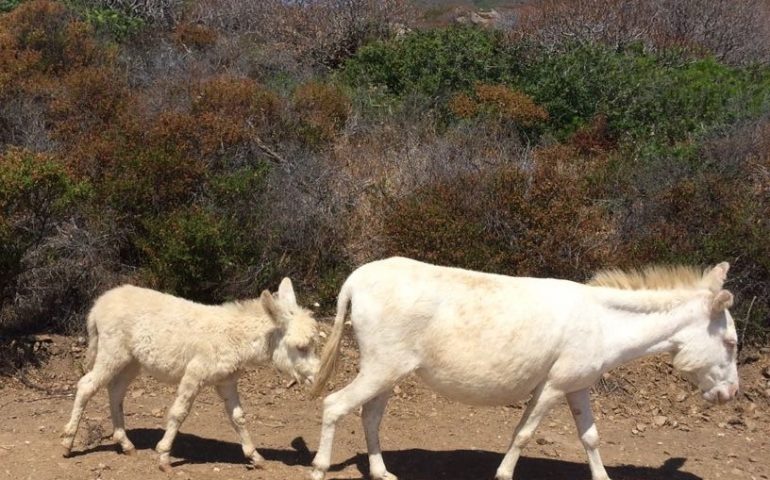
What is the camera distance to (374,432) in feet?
21.5

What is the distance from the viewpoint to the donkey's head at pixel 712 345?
6559mm

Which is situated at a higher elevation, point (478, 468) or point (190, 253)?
point (190, 253)

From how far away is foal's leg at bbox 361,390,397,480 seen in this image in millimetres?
6527

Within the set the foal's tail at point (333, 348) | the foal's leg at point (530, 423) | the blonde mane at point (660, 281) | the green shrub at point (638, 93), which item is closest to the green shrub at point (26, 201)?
the foal's tail at point (333, 348)

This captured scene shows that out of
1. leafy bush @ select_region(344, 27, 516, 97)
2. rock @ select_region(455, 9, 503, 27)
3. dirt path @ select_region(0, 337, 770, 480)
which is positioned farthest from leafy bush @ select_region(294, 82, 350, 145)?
rock @ select_region(455, 9, 503, 27)

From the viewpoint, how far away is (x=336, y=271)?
34.9ft

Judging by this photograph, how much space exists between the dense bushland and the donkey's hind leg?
2.89 metres

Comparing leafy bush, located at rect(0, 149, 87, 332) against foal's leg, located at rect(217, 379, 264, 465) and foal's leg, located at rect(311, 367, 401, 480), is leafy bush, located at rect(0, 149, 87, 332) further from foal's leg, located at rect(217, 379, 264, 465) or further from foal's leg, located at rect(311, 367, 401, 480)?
foal's leg, located at rect(311, 367, 401, 480)

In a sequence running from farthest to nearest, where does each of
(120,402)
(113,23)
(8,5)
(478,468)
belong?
(8,5)
(113,23)
(478,468)
(120,402)

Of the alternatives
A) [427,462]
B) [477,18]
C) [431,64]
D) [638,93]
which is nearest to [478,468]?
[427,462]

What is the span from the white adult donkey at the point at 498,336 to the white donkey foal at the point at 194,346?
19.9 inches

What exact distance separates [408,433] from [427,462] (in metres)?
0.75

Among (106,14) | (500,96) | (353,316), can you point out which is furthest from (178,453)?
(106,14)

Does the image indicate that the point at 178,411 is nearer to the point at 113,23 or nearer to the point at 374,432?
A: the point at 374,432
